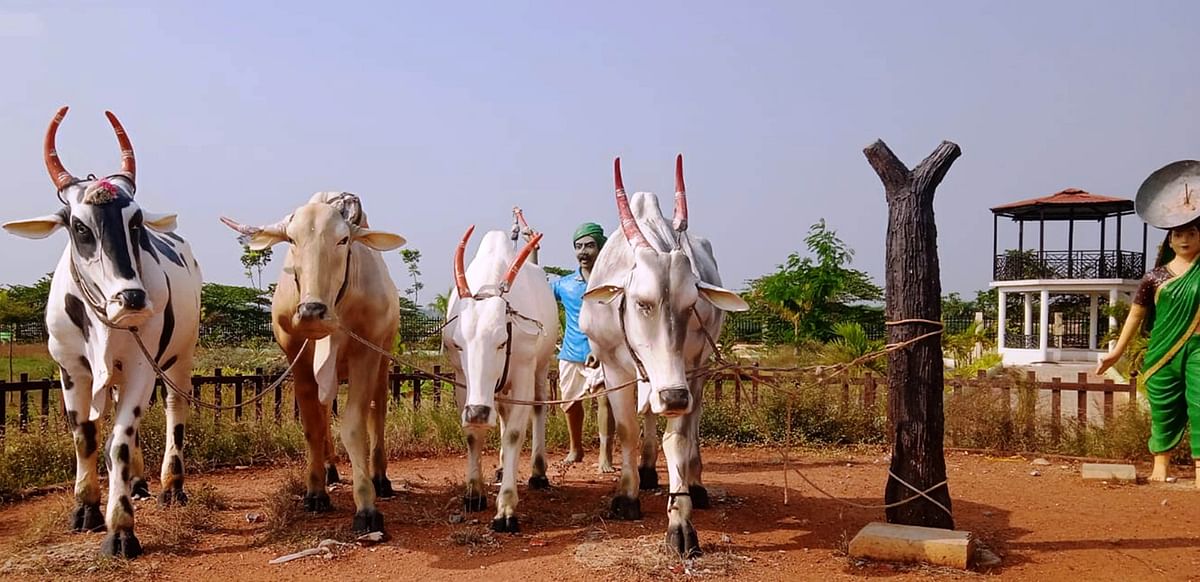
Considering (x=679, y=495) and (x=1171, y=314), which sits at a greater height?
(x=1171, y=314)

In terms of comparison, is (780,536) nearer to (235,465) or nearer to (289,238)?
(289,238)

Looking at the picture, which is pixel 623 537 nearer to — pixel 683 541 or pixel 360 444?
pixel 683 541

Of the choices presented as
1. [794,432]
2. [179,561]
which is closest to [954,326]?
[794,432]

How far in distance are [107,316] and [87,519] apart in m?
1.47

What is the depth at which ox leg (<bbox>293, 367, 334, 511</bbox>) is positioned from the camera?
5.81m

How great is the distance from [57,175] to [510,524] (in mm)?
3485

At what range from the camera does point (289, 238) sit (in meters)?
5.24

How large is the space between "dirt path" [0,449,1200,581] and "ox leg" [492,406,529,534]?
0.11 m

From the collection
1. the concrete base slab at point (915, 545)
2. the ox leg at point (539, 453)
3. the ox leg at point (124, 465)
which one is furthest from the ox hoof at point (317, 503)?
the concrete base slab at point (915, 545)

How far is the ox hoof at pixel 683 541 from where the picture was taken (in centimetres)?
474

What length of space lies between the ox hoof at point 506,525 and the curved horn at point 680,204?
214cm

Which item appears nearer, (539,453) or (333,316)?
(333,316)

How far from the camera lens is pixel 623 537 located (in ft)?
17.4

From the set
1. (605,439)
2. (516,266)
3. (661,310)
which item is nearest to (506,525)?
(516,266)
